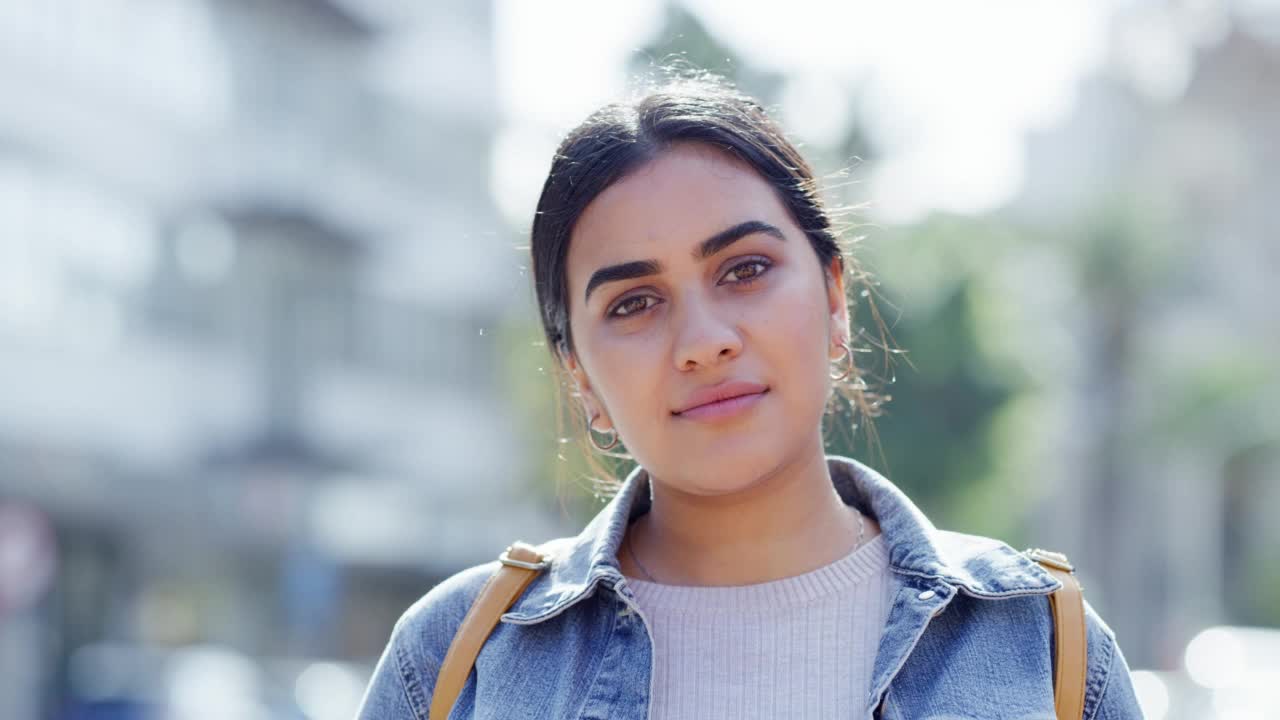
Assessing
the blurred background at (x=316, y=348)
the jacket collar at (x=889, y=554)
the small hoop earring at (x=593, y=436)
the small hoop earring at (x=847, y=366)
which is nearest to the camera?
the jacket collar at (x=889, y=554)

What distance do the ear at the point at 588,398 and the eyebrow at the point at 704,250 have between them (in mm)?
194

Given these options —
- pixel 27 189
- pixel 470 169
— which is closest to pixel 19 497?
pixel 27 189

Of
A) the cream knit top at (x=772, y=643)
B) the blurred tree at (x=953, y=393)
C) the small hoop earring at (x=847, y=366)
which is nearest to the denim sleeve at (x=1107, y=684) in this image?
the cream knit top at (x=772, y=643)

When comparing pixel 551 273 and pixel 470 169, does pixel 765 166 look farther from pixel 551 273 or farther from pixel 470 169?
pixel 470 169

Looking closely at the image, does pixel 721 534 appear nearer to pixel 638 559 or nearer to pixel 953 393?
pixel 638 559

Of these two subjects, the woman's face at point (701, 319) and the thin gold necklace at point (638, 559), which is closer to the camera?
the woman's face at point (701, 319)

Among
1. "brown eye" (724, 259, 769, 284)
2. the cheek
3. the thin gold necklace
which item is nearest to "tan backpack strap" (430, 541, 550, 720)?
the thin gold necklace

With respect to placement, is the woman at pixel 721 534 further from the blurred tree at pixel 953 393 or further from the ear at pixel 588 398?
the blurred tree at pixel 953 393

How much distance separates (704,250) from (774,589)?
48 centimetres

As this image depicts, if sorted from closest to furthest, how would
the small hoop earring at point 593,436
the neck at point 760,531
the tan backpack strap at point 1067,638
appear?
1. the tan backpack strap at point 1067,638
2. the neck at point 760,531
3. the small hoop earring at point 593,436

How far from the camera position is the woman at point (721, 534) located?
2201mm

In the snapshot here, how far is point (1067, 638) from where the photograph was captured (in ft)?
7.13

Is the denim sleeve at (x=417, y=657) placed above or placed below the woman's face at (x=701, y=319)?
below

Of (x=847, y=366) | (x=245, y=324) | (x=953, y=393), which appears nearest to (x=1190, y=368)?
(x=953, y=393)
